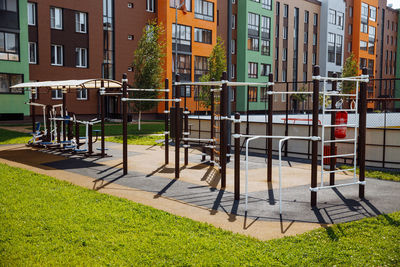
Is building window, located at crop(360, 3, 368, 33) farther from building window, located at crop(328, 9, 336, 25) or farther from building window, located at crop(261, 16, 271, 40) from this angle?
building window, located at crop(261, 16, 271, 40)

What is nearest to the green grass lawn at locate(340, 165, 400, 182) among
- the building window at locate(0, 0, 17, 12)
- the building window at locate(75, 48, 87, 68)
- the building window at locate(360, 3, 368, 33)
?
the building window at locate(75, 48, 87, 68)

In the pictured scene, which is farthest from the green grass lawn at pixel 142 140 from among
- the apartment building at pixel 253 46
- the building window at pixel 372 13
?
the building window at pixel 372 13

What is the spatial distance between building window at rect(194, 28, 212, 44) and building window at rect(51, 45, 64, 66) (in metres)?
15.2

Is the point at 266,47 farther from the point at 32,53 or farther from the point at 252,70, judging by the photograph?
the point at 32,53

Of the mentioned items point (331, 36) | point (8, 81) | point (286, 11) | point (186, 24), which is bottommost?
point (8, 81)

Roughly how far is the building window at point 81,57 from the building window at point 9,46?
18.2 ft

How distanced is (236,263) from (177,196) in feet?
12.8

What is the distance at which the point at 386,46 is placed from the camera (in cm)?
7638

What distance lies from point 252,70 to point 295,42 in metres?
10.4

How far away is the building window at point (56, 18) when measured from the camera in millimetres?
35281

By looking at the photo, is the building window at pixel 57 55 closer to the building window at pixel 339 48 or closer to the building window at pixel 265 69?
the building window at pixel 265 69

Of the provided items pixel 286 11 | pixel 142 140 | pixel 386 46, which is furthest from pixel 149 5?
pixel 386 46

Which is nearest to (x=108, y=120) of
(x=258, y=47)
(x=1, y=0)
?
(x=1, y=0)

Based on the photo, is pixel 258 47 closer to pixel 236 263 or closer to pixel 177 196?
pixel 177 196
